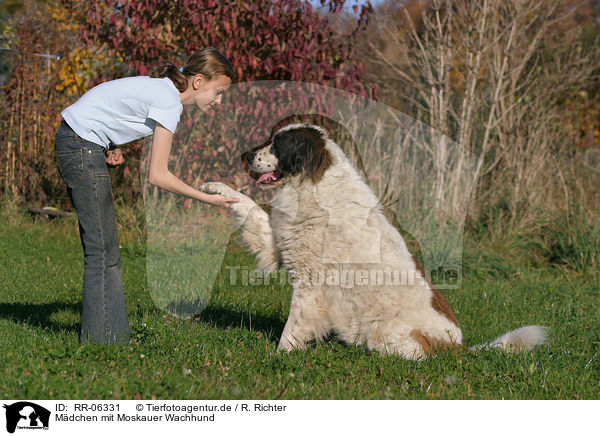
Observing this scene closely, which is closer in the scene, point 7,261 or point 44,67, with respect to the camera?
point 7,261

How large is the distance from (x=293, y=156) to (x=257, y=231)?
652mm

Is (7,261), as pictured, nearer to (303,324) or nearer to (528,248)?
(303,324)

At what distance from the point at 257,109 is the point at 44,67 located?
13.9ft

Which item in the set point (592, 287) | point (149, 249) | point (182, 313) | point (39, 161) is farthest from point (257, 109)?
point (592, 287)

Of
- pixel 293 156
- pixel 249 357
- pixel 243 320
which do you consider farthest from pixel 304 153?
pixel 243 320

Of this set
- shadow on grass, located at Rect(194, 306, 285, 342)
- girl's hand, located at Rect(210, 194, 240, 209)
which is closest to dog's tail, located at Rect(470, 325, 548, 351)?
shadow on grass, located at Rect(194, 306, 285, 342)

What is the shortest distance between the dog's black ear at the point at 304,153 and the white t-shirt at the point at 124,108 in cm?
86

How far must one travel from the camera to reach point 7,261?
6387mm

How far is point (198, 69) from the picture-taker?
12.0 ft

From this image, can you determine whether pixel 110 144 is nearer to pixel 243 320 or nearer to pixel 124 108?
pixel 124 108

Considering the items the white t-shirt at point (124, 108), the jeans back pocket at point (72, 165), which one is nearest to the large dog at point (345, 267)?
the white t-shirt at point (124, 108)

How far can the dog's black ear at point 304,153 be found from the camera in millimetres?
3953

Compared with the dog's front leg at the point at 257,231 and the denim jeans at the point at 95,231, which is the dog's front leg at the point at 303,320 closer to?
the dog's front leg at the point at 257,231
